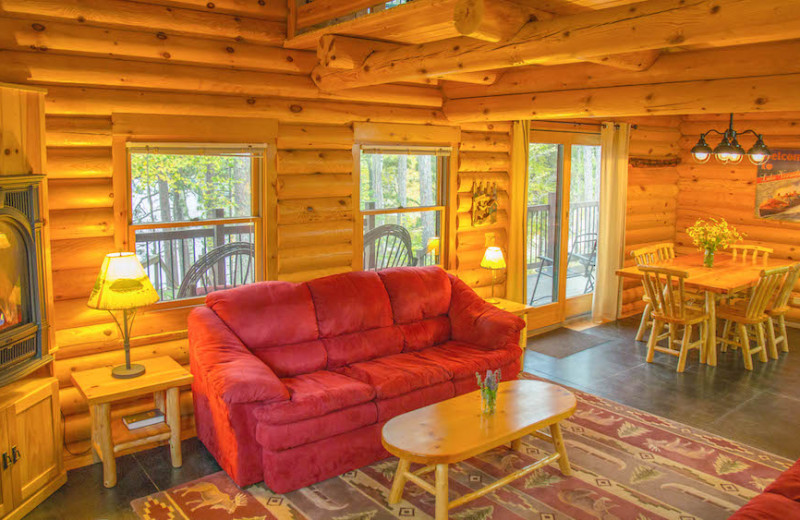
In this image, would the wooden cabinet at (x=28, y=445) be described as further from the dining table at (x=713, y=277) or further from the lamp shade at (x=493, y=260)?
the dining table at (x=713, y=277)

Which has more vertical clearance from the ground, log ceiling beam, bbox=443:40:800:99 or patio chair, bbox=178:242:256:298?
log ceiling beam, bbox=443:40:800:99

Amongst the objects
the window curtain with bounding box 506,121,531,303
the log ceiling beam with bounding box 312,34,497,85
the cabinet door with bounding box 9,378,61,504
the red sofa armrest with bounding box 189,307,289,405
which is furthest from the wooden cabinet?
the window curtain with bounding box 506,121,531,303

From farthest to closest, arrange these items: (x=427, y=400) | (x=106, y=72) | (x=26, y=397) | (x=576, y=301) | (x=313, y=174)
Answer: (x=576, y=301), (x=313, y=174), (x=427, y=400), (x=106, y=72), (x=26, y=397)

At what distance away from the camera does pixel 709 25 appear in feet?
9.94

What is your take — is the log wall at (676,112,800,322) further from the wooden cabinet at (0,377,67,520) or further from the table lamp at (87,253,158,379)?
the wooden cabinet at (0,377,67,520)

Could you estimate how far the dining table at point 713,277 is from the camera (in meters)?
6.07

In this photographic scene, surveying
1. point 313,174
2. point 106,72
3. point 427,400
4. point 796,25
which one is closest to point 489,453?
point 427,400

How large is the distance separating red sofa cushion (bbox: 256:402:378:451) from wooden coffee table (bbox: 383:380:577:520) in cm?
42

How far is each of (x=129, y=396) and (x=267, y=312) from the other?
1061 mm

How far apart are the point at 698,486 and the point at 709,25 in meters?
2.66

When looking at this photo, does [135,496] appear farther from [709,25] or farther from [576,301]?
[576,301]

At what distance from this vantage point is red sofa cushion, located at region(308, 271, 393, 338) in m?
4.95

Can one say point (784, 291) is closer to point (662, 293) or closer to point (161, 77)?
point (662, 293)

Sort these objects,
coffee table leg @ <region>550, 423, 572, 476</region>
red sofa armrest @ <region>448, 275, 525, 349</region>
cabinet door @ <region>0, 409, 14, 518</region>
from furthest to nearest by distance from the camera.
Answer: red sofa armrest @ <region>448, 275, 525, 349</region> → coffee table leg @ <region>550, 423, 572, 476</region> → cabinet door @ <region>0, 409, 14, 518</region>
